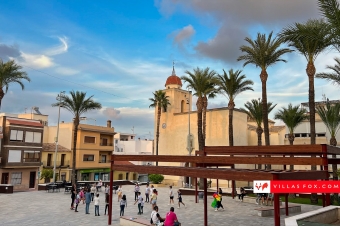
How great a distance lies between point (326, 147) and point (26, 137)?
37.0 m

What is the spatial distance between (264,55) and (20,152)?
32.3 metres

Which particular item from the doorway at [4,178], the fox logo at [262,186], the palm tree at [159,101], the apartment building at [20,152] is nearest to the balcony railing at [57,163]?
the apartment building at [20,152]

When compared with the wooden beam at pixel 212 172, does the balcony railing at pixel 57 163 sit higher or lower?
lower

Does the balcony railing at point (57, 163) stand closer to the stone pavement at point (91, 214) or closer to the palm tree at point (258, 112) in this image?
the stone pavement at point (91, 214)

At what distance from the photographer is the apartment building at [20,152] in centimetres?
3616

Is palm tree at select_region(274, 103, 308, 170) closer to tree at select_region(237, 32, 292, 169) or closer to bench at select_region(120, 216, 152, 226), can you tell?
tree at select_region(237, 32, 292, 169)

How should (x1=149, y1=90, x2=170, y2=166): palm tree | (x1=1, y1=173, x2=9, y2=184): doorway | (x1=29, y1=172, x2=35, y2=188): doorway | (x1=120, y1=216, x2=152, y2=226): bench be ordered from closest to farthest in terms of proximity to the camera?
(x1=120, y1=216, x2=152, y2=226): bench → (x1=1, y1=173, x2=9, y2=184): doorway → (x1=29, y1=172, x2=35, y2=188): doorway → (x1=149, y1=90, x2=170, y2=166): palm tree

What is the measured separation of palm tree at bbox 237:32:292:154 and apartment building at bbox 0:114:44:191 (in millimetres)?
29477

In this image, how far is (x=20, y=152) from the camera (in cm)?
3769

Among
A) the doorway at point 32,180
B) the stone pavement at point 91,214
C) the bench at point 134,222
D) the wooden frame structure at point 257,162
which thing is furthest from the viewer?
the doorway at point 32,180

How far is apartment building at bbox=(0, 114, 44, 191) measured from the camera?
36.2m

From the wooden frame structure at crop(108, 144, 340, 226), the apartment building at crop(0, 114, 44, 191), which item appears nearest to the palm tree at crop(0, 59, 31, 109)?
the apartment building at crop(0, 114, 44, 191)

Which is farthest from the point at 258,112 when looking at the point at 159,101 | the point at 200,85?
the point at 159,101

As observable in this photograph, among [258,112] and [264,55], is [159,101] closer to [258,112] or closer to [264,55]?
[258,112]
